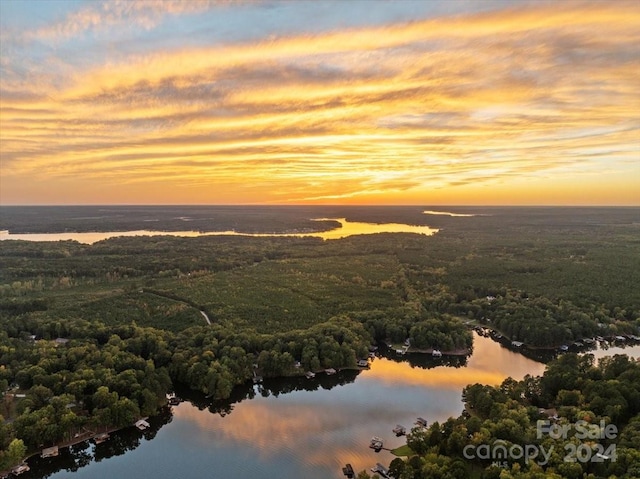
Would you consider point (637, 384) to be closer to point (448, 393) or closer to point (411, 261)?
point (448, 393)

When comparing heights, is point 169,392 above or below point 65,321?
below

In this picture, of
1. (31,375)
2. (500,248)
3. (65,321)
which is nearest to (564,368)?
(31,375)

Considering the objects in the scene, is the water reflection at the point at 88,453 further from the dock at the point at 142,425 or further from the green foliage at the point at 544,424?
the green foliage at the point at 544,424

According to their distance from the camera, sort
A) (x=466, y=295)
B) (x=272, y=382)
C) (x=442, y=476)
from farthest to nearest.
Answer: (x=466, y=295) < (x=272, y=382) < (x=442, y=476)

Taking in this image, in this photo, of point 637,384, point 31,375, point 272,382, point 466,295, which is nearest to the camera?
point 637,384

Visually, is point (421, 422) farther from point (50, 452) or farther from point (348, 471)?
point (50, 452)

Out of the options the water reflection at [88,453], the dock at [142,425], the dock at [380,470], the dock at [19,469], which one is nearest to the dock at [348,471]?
the dock at [380,470]

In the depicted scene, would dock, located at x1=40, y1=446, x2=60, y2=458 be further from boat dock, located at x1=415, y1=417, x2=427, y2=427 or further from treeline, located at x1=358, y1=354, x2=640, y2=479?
boat dock, located at x1=415, y1=417, x2=427, y2=427
